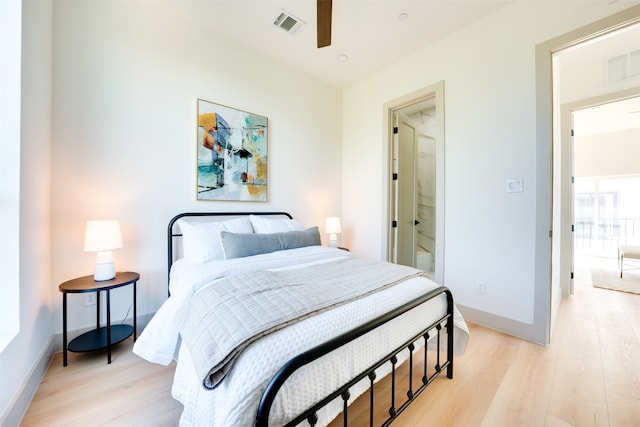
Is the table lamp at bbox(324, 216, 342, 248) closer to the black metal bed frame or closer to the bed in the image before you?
the bed

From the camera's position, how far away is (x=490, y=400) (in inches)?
56.1

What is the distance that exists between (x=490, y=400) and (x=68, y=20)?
4003 millimetres

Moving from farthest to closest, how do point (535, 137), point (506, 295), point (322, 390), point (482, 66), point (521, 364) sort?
point (482, 66), point (506, 295), point (535, 137), point (521, 364), point (322, 390)

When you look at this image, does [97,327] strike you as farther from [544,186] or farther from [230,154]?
[544,186]

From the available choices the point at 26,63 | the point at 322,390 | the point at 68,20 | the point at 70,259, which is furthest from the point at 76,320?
the point at 68,20

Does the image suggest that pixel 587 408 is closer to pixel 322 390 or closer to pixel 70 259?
pixel 322 390

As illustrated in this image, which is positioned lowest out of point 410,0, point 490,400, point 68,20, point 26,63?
point 490,400

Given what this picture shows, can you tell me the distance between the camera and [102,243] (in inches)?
70.7

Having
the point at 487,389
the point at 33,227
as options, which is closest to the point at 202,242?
the point at 33,227

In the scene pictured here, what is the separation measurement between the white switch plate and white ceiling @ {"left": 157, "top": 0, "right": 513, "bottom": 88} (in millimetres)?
1612

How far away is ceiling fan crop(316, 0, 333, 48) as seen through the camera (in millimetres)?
1573

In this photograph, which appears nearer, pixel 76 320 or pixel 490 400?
pixel 490 400

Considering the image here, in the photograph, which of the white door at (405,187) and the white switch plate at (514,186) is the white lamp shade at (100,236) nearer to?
the white door at (405,187)

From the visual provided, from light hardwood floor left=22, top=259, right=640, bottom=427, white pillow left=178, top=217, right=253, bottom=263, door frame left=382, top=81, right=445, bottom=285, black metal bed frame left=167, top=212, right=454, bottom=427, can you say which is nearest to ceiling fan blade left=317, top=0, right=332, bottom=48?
door frame left=382, top=81, right=445, bottom=285
